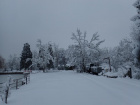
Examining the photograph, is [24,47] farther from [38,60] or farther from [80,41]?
[80,41]

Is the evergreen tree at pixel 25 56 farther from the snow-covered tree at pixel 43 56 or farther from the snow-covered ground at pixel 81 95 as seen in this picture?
the snow-covered ground at pixel 81 95

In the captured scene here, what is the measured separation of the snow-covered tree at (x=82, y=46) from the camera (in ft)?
132

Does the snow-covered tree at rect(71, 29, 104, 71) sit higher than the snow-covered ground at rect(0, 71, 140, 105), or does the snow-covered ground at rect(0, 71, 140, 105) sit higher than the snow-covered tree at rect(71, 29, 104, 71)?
the snow-covered tree at rect(71, 29, 104, 71)

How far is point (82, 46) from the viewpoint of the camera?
135 ft

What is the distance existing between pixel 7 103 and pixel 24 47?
187 feet

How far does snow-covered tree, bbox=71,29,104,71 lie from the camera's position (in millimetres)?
40344

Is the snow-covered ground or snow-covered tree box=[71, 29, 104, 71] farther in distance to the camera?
snow-covered tree box=[71, 29, 104, 71]

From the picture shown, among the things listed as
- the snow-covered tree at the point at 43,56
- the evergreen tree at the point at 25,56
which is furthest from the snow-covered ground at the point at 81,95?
the evergreen tree at the point at 25,56

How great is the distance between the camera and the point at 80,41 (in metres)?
42.0

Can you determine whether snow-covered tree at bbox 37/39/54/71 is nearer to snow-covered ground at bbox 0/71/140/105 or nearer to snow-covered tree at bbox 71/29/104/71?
snow-covered tree at bbox 71/29/104/71

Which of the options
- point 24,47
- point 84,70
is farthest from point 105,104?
point 24,47

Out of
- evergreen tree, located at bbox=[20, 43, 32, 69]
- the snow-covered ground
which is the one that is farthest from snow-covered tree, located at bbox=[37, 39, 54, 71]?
the snow-covered ground

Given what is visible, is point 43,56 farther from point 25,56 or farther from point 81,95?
point 81,95

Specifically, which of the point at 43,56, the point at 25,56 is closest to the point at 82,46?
the point at 43,56
